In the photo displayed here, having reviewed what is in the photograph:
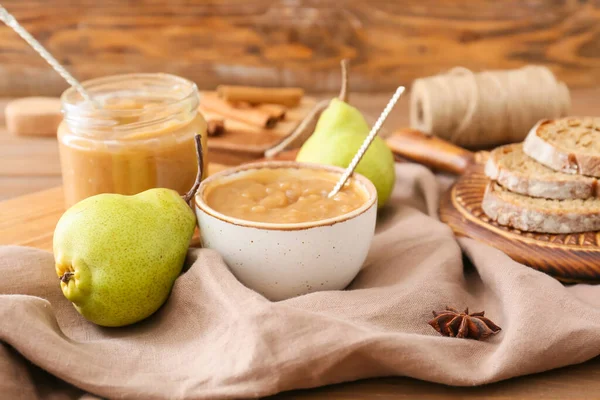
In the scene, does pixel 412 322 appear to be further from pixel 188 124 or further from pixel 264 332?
pixel 188 124

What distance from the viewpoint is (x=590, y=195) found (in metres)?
1.82

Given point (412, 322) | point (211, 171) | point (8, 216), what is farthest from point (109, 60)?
point (412, 322)

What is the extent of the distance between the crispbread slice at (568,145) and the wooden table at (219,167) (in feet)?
1.99

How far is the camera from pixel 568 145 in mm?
→ 1968

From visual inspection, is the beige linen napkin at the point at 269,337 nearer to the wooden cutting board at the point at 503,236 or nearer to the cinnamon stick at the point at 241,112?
the wooden cutting board at the point at 503,236

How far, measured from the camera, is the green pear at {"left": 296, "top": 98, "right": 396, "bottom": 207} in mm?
1939

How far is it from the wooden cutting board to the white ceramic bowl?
0.39 meters

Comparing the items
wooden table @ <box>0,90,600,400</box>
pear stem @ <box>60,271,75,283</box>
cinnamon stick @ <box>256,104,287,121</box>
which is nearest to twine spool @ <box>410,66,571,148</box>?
wooden table @ <box>0,90,600,400</box>

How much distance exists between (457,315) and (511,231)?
1.50 ft

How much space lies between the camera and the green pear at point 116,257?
140 cm

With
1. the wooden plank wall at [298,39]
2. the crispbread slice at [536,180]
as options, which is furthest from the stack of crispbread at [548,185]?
the wooden plank wall at [298,39]

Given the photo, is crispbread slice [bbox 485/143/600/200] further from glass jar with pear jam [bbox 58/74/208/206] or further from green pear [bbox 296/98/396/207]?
glass jar with pear jam [bbox 58/74/208/206]

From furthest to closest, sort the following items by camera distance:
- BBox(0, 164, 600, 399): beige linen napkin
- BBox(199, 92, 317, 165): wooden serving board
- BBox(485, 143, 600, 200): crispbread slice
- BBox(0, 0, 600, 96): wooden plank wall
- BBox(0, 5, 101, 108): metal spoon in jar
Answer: BBox(0, 0, 600, 96): wooden plank wall → BBox(199, 92, 317, 165): wooden serving board → BBox(485, 143, 600, 200): crispbread slice → BBox(0, 5, 101, 108): metal spoon in jar → BBox(0, 164, 600, 399): beige linen napkin

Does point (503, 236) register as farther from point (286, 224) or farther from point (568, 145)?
point (286, 224)
